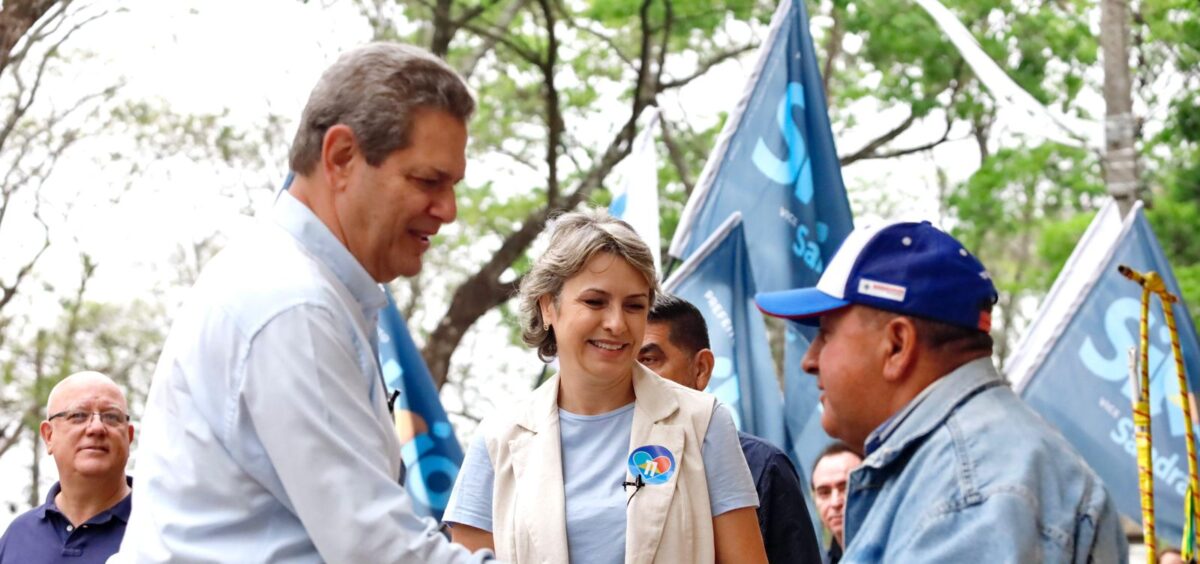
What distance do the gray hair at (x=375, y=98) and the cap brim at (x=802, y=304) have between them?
77 cm

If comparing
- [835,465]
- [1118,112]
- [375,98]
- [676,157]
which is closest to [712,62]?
[676,157]

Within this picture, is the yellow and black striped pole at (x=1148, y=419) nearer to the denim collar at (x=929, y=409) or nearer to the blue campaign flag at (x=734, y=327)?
the denim collar at (x=929, y=409)

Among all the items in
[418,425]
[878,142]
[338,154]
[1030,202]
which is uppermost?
[878,142]

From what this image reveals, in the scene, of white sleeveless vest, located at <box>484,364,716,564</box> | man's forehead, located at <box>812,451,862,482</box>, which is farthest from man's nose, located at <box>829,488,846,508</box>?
white sleeveless vest, located at <box>484,364,716,564</box>

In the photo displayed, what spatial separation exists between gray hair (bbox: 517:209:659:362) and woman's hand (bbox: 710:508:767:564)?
2.30 ft

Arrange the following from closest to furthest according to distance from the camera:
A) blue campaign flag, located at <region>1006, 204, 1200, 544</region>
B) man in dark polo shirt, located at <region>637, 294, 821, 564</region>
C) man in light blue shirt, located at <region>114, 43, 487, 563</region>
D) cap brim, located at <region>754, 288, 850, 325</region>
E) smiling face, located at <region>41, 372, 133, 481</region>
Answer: man in light blue shirt, located at <region>114, 43, 487, 563</region>
cap brim, located at <region>754, 288, 850, 325</region>
man in dark polo shirt, located at <region>637, 294, 821, 564</region>
smiling face, located at <region>41, 372, 133, 481</region>
blue campaign flag, located at <region>1006, 204, 1200, 544</region>

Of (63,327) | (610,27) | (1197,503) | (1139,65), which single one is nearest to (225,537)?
(1197,503)

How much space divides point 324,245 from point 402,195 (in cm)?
17

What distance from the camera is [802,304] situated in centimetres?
308

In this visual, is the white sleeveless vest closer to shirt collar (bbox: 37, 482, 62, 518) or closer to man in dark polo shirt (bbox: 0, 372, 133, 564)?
man in dark polo shirt (bbox: 0, 372, 133, 564)

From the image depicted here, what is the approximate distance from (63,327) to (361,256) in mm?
19851

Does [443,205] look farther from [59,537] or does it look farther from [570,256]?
[59,537]

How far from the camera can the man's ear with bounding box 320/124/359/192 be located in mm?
2881

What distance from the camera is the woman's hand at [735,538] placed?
3.86 metres
